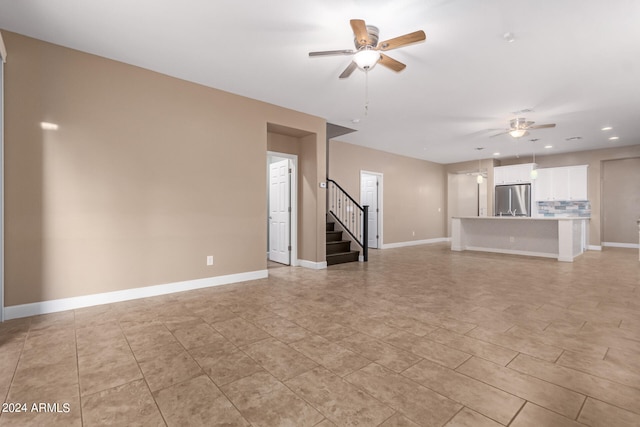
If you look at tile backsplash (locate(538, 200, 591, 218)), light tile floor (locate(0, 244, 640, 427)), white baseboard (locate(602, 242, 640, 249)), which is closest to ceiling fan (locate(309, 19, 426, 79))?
light tile floor (locate(0, 244, 640, 427))

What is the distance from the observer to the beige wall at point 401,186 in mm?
7895

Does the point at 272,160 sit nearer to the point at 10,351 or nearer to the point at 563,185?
the point at 10,351

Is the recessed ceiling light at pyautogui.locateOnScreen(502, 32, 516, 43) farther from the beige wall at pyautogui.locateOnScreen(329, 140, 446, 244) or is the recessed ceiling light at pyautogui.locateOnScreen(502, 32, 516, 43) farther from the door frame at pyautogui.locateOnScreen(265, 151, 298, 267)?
Answer: the beige wall at pyautogui.locateOnScreen(329, 140, 446, 244)

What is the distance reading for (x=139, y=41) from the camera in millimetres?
3184

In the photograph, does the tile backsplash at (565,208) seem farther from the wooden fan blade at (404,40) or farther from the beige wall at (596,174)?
the wooden fan blade at (404,40)

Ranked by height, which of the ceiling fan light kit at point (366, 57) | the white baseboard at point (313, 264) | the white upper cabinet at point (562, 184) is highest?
the ceiling fan light kit at point (366, 57)

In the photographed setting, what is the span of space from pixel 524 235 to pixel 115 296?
852 centimetres

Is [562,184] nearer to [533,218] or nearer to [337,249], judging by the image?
[533,218]

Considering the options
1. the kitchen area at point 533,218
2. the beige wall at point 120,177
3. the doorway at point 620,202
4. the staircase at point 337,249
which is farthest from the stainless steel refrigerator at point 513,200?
the beige wall at point 120,177

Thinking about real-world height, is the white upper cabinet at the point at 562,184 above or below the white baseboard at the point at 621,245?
above

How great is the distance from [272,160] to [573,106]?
18.7 ft

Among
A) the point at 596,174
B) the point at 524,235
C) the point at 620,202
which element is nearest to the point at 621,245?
the point at 620,202

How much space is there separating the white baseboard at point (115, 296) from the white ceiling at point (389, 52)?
282cm

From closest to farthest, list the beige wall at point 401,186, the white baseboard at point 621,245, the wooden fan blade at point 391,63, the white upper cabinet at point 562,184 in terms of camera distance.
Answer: the wooden fan blade at point 391,63
the beige wall at point 401,186
the white baseboard at point 621,245
the white upper cabinet at point 562,184
